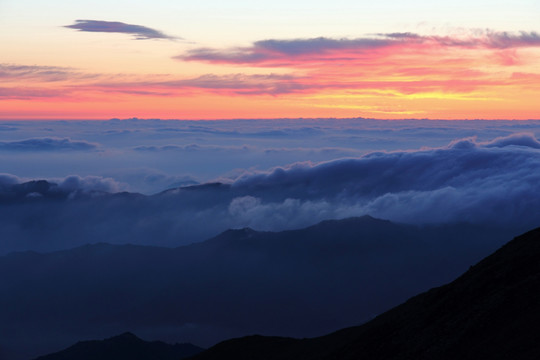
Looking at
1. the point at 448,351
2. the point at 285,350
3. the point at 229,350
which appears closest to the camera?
the point at 448,351

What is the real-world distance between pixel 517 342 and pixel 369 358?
2191cm

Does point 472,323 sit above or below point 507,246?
below

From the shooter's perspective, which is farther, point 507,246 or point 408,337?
point 507,246

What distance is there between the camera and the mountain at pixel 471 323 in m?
51.2

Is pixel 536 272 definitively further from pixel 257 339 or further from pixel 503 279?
pixel 257 339

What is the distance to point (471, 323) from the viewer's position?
188 ft

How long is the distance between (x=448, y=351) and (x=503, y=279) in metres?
19.0

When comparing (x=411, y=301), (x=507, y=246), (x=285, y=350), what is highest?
(x=507, y=246)

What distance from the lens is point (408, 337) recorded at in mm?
66812

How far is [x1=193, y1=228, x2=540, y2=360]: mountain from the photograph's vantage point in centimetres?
5119

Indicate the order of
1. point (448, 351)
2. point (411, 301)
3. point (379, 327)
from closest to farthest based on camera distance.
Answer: point (448, 351) → point (379, 327) → point (411, 301)

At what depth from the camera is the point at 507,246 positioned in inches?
3273

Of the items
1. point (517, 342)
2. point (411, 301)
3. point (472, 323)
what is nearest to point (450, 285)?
point (411, 301)

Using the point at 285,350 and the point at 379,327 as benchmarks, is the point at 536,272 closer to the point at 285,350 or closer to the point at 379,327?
the point at 379,327
